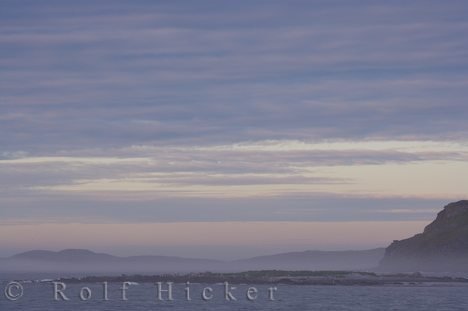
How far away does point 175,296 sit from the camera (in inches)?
4422

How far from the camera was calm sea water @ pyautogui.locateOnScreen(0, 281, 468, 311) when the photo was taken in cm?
9381

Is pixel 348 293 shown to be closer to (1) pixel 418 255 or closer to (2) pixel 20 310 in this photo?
(2) pixel 20 310

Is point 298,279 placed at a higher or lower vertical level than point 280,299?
higher

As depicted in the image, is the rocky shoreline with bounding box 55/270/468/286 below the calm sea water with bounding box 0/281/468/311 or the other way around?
the other way around

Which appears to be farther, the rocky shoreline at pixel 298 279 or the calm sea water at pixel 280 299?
the rocky shoreline at pixel 298 279

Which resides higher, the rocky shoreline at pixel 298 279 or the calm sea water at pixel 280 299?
the rocky shoreline at pixel 298 279

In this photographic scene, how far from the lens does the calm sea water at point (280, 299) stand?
308 ft

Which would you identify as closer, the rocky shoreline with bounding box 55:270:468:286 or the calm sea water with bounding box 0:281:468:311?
the calm sea water with bounding box 0:281:468:311

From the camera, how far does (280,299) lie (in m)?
105

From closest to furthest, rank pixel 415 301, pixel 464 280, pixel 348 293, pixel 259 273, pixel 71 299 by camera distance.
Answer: pixel 415 301 < pixel 71 299 < pixel 348 293 < pixel 464 280 < pixel 259 273

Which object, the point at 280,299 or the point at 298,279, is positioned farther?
the point at 298,279

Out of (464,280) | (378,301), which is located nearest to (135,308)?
(378,301)

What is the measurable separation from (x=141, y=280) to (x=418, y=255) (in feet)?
242

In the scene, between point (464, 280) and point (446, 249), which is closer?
point (464, 280)
